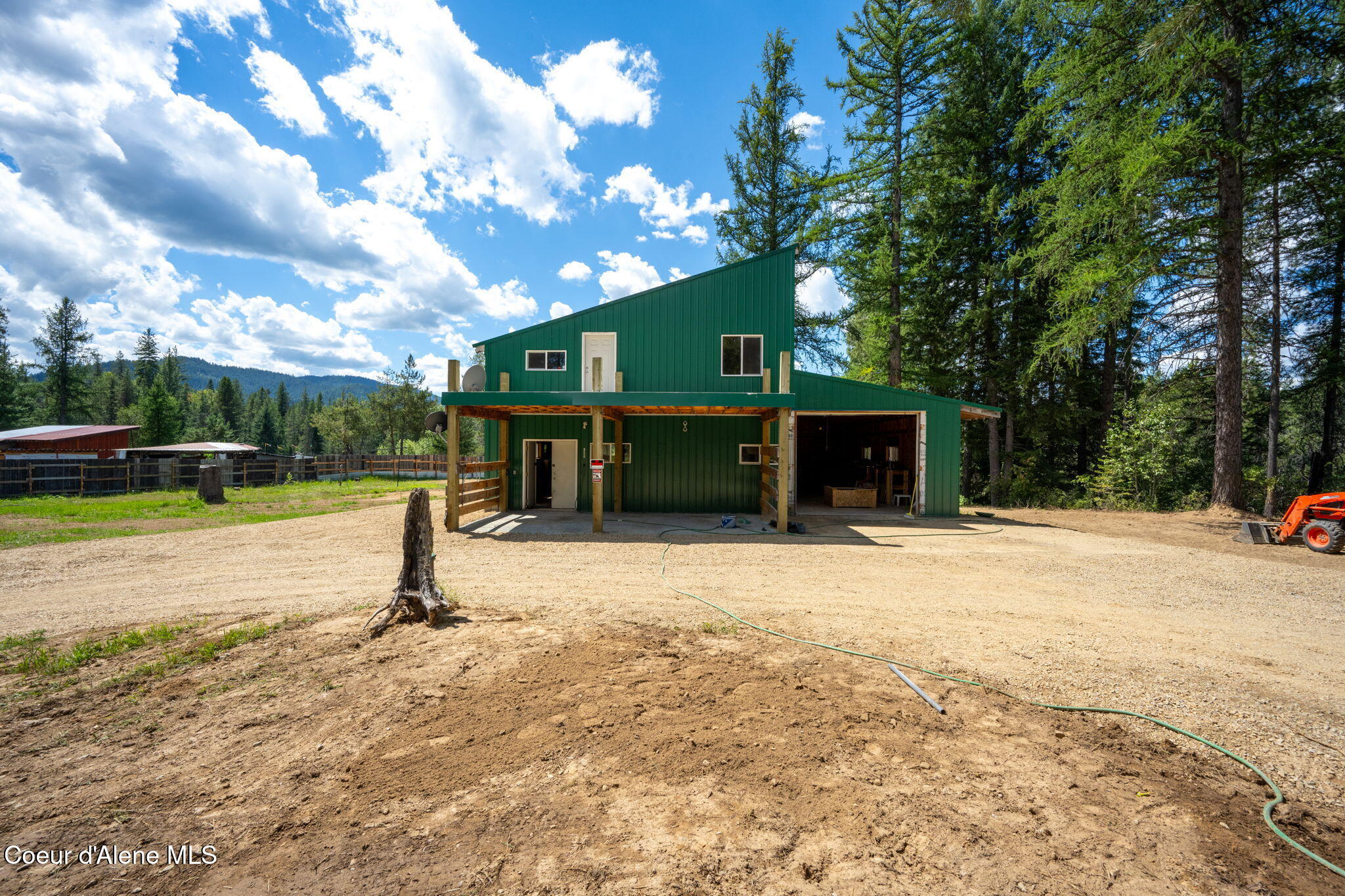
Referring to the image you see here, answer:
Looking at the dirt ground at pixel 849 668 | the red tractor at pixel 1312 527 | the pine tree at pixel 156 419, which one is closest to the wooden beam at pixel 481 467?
the dirt ground at pixel 849 668

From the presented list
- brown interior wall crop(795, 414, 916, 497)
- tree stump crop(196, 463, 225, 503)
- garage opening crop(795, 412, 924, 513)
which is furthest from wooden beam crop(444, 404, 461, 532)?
brown interior wall crop(795, 414, 916, 497)

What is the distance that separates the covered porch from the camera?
428 inches

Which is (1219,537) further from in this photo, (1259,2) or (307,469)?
(307,469)

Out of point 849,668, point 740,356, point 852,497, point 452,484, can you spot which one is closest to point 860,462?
point 852,497

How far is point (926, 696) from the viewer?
11.8 ft

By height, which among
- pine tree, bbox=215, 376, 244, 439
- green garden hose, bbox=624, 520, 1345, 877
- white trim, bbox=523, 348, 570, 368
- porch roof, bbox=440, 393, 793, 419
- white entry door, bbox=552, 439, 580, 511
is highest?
pine tree, bbox=215, 376, 244, 439

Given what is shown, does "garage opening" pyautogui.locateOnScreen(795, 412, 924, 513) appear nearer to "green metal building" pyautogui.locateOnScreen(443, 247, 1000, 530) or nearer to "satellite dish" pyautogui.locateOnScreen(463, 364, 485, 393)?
"green metal building" pyautogui.locateOnScreen(443, 247, 1000, 530)

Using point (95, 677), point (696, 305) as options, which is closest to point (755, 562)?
point (95, 677)

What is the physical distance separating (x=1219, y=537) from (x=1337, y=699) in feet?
30.5

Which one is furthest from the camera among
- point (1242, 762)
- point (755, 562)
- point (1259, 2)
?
point (1259, 2)

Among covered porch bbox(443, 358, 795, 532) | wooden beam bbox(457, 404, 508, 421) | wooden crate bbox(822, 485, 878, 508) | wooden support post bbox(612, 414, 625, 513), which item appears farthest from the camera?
wooden crate bbox(822, 485, 878, 508)

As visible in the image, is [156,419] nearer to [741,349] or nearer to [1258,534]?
[741,349]

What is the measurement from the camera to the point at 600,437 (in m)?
10.9

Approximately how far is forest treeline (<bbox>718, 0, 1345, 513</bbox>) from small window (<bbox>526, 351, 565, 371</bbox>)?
10.4 metres
